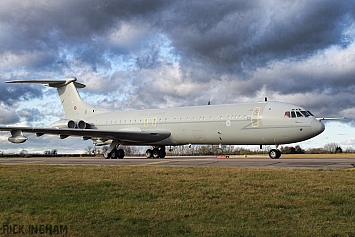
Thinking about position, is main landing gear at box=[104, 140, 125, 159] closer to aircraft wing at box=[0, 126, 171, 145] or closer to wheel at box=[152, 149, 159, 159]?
aircraft wing at box=[0, 126, 171, 145]

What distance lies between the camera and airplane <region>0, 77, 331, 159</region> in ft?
85.3

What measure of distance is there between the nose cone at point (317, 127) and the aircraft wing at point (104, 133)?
12.1 m

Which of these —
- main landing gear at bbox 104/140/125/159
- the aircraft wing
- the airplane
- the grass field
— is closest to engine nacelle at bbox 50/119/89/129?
the airplane

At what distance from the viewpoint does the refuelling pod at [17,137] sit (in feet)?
95.9

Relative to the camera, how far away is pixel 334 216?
7.43 meters

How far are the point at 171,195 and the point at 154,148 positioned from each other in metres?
26.6

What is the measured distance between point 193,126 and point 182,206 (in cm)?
2230

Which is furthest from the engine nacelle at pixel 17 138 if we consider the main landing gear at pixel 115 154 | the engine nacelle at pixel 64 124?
the main landing gear at pixel 115 154

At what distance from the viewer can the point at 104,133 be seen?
105 ft

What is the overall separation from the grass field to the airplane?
13.6 metres

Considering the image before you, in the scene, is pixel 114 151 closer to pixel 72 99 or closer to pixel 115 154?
pixel 115 154
